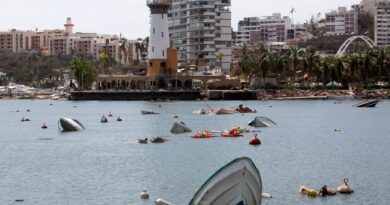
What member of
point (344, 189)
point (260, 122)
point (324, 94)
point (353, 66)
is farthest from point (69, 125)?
point (353, 66)

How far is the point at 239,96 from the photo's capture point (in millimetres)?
190375

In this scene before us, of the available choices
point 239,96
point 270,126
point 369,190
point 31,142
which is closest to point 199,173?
point 369,190

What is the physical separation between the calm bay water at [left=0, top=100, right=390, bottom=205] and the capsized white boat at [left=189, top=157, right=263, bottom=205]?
402 inches

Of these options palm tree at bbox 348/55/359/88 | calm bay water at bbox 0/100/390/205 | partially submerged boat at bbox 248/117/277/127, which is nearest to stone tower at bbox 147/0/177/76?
palm tree at bbox 348/55/359/88

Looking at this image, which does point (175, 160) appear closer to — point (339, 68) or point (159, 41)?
point (159, 41)

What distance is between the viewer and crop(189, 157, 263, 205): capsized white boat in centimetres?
3931

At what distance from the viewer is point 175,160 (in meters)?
72.8

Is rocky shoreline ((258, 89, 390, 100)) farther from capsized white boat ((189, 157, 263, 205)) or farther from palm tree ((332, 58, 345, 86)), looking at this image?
capsized white boat ((189, 157, 263, 205))

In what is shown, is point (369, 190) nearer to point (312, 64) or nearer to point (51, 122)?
point (51, 122)

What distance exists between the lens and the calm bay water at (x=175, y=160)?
54.1 meters

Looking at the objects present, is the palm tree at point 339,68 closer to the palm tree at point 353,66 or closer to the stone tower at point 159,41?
the palm tree at point 353,66

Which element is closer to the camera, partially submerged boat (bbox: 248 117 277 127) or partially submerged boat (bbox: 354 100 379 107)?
partially submerged boat (bbox: 248 117 277 127)

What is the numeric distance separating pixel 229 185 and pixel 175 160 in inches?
1310

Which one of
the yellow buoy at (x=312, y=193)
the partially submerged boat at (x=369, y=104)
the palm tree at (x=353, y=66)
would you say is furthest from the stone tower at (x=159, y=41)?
the yellow buoy at (x=312, y=193)
